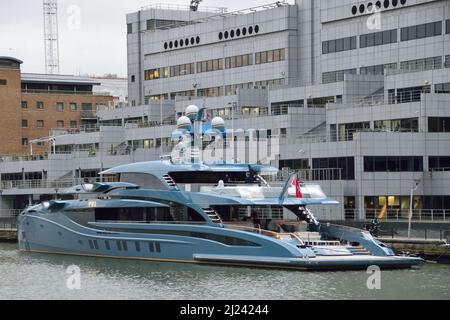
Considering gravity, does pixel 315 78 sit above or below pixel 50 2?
below

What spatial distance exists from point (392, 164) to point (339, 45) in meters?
19.0

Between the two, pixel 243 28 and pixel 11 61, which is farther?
pixel 11 61

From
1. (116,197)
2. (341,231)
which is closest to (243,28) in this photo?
(116,197)

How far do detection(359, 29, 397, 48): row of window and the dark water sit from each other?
3278cm

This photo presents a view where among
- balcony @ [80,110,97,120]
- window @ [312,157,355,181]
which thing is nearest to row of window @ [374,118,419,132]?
window @ [312,157,355,181]

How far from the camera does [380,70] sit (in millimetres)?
84000

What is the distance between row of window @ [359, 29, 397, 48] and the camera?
82.9m

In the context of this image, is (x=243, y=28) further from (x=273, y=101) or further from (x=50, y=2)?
(x=50, y=2)

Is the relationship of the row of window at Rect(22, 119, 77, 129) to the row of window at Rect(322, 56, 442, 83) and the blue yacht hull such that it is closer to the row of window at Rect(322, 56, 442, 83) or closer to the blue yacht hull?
the row of window at Rect(322, 56, 442, 83)

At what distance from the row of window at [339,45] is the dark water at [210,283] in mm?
35545

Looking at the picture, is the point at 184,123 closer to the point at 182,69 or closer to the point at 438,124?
the point at 438,124

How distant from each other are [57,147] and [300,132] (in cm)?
3226

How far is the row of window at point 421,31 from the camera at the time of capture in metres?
79.2
